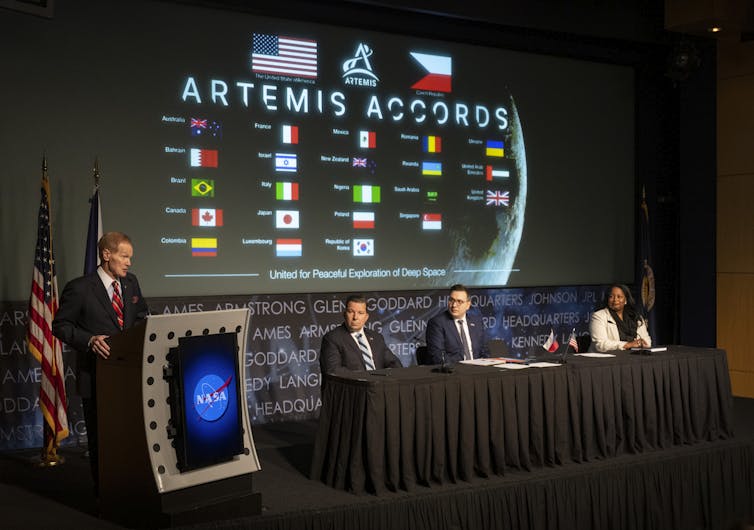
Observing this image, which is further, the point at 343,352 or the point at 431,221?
the point at 431,221

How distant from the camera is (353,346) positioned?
5547 mm

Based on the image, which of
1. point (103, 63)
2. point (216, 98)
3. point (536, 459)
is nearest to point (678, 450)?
point (536, 459)

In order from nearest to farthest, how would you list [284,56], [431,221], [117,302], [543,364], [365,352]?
1. [117,302]
2. [543,364]
3. [365,352]
4. [284,56]
5. [431,221]

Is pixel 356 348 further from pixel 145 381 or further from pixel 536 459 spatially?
pixel 145 381

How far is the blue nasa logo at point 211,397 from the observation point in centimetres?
396

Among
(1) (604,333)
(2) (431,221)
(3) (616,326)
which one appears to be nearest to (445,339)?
(1) (604,333)

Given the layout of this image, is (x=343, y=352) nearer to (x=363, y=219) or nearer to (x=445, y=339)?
(x=445, y=339)

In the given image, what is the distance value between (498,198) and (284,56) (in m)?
2.38

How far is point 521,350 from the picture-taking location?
8.34 metres

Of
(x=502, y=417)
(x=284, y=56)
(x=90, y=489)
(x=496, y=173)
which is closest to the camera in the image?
(x=90, y=489)

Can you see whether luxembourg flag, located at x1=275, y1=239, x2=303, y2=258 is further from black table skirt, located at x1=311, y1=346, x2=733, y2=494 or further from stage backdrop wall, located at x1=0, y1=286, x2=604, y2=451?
black table skirt, located at x1=311, y1=346, x2=733, y2=494

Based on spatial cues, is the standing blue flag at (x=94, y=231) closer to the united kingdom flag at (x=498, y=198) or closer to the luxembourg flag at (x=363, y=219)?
the luxembourg flag at (x=363, y=219)

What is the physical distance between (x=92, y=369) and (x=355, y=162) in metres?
3.48

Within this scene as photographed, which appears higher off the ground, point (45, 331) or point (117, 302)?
point (117, 302)
